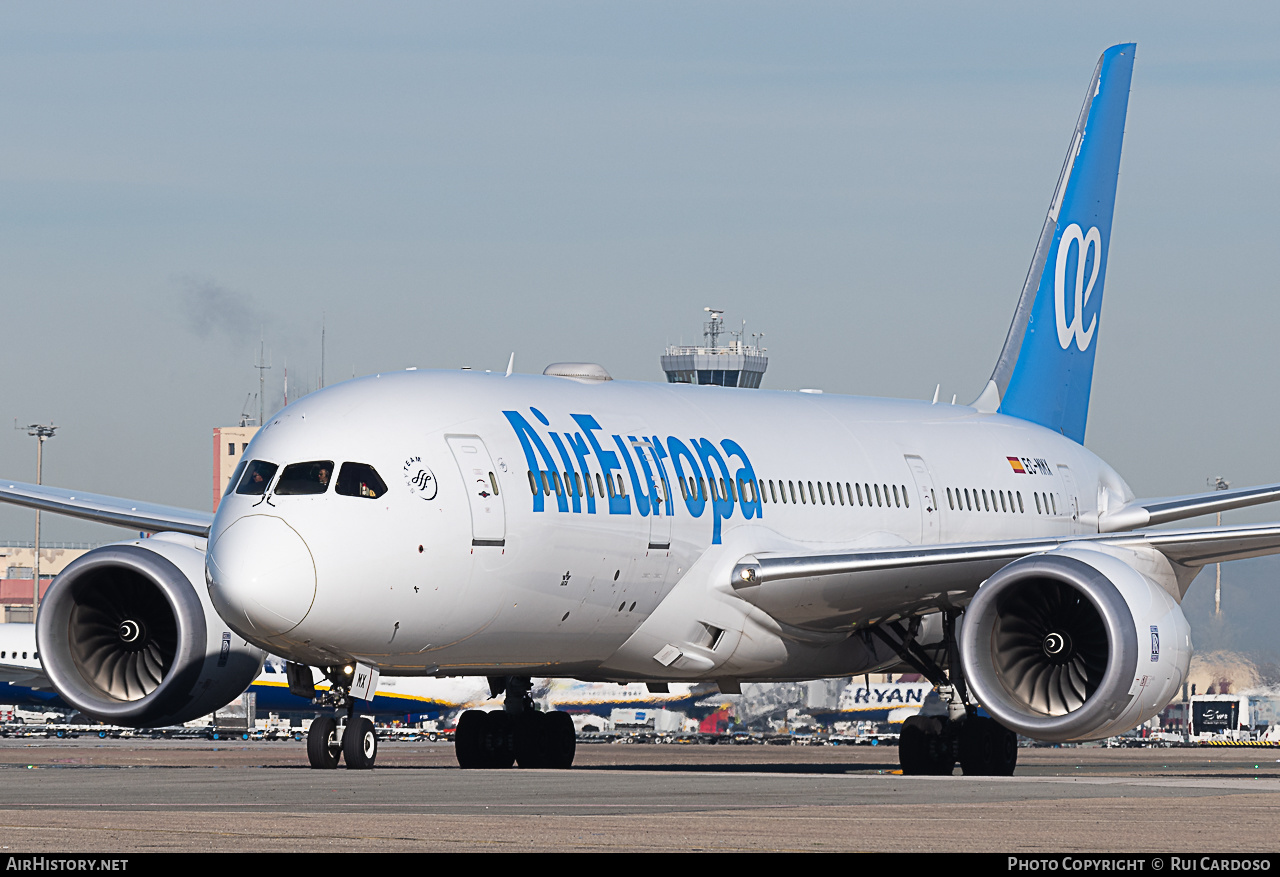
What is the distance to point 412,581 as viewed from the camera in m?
19.5

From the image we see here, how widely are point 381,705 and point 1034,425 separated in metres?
38.2

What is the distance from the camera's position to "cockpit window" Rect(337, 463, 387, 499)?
19.4 m

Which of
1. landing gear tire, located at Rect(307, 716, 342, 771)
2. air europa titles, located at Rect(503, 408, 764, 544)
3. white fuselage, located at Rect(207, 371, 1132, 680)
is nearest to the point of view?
white fuselage, located at Rect(207, 371, 1132, 680)

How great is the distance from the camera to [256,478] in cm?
1955

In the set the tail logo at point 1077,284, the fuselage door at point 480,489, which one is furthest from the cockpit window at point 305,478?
the tail logo at point 1077,284

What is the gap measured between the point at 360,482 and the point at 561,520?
95.4 inches

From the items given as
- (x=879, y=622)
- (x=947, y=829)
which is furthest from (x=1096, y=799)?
(x=879, y=622)

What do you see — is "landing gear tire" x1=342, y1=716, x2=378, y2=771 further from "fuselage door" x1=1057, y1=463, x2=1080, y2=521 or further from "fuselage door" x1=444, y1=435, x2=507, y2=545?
"fuselage door" x1=1057, y1=463, x2=1080, y2=521

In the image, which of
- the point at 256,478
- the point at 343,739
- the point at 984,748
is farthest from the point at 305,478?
the point at 984,748

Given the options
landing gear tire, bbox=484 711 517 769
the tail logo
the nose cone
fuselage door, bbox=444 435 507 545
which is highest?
the tail logo

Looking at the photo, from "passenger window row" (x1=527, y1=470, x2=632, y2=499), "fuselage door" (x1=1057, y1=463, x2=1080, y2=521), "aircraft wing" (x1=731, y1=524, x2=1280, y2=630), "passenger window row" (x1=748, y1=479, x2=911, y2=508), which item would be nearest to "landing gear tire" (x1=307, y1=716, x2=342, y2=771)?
"passenger window row" (x1=527, y1=470, x2=632, y2=499)

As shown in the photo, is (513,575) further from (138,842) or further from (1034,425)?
(1034,425)

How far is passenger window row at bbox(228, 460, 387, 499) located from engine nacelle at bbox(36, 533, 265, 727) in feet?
7.77

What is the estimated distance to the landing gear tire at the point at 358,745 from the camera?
19562mm
